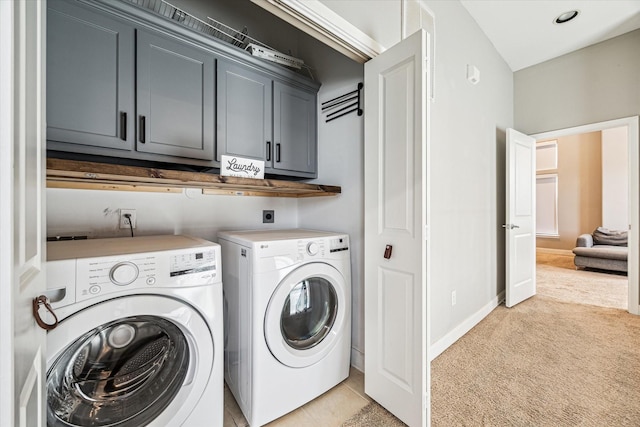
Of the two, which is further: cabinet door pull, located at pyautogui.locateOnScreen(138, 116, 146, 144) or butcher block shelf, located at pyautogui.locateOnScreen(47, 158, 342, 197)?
cabinet door pull, located at pyautogui.locateOnScreen(138, 116, 146, 144)

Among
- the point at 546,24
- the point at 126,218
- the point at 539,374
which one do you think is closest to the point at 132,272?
the point at 126,218

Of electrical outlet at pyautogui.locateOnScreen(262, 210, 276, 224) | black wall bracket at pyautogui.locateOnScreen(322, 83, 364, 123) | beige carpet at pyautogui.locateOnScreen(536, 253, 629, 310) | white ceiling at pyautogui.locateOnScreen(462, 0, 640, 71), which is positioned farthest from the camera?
beige carpet at pyautogui.locateOnScreen(536, 253, 629, 310)

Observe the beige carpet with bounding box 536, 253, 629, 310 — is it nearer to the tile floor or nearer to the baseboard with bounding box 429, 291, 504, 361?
the baseboard with bounding box 429, 291, 504, 361

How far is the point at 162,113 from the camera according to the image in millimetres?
1386

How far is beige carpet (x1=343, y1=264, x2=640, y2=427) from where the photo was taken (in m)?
1.44

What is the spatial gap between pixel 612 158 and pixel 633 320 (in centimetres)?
413

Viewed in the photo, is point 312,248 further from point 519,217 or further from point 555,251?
point 555,251

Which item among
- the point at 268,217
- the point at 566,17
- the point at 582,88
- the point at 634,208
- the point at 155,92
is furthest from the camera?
the point at 582,88

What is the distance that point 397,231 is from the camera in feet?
4.67

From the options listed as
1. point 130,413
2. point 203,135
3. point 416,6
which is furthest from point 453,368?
point 416,6

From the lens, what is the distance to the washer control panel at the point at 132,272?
2.84 feet

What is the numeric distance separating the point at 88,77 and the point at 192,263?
0.94 m

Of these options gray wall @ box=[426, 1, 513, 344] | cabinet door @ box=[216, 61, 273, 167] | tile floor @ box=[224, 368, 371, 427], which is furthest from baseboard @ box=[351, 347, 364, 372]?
cabinet door @ box=[216, 61, 273, 167]

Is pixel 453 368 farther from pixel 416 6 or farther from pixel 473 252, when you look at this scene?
pixel 416 6
